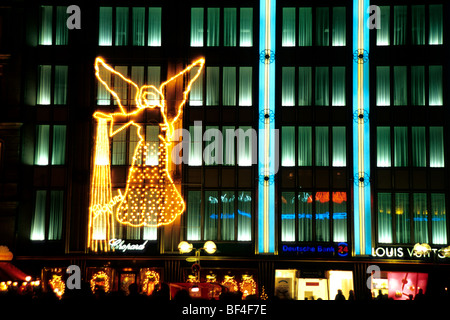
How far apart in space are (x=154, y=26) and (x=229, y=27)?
413 cm

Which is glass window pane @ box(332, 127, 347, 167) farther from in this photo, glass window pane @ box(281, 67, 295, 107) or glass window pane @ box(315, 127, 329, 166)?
glass window pane @ box(281, 67, 295, 107)

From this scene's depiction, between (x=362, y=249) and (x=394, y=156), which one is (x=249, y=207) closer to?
(x=362, y=249)

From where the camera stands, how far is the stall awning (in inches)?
1104

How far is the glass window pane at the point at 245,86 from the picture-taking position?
31828mm

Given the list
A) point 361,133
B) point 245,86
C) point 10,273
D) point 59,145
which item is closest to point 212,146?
point 245,86

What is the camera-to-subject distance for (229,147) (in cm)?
3139

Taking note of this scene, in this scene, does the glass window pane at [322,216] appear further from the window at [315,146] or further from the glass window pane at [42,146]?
the glass window pane at [42,146]

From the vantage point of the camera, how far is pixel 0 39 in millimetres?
31609

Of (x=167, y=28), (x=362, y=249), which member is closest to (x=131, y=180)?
(x=167, y=28)

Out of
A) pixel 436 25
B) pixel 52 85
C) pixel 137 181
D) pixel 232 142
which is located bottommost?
pixel 137 181

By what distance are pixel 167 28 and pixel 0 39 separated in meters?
8.99

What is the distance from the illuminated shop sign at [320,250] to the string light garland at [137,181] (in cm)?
609

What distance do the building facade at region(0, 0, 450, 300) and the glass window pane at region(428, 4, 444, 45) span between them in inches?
4.2

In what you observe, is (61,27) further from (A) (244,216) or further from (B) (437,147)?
(B) (437,147)
